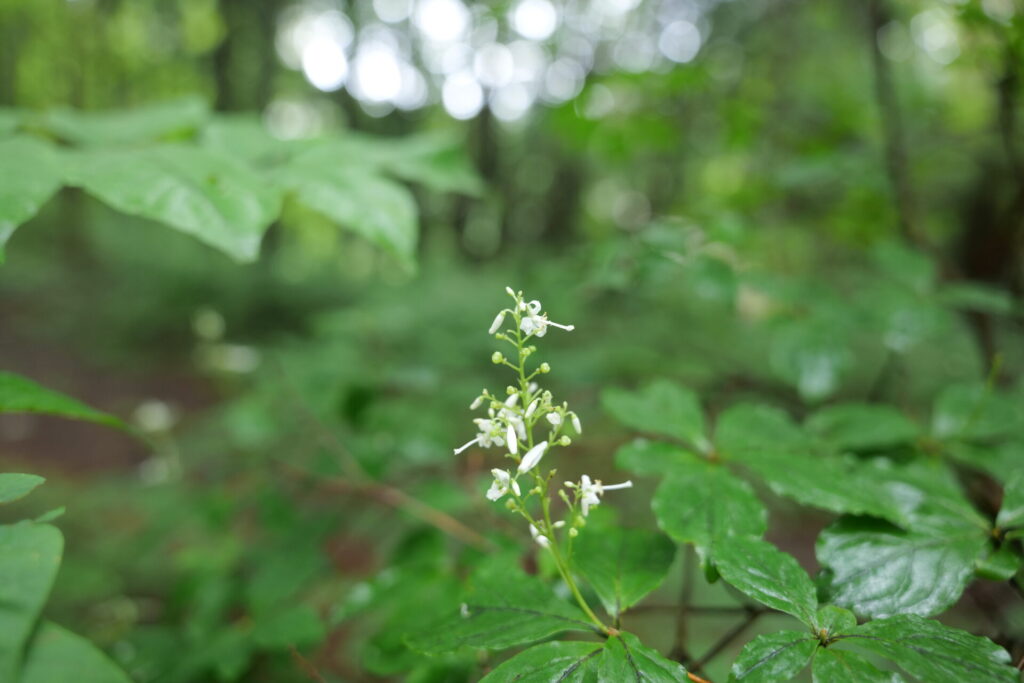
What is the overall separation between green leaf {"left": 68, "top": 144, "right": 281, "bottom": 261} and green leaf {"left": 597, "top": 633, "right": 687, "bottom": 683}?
2.88 feet

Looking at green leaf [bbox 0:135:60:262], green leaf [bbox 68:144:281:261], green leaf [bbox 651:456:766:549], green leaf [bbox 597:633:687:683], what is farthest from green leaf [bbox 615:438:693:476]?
green leaf [bbox 0:135:60:262]

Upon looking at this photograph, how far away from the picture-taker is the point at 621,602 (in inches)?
32.1

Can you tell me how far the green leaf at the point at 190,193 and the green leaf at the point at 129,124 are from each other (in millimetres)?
357

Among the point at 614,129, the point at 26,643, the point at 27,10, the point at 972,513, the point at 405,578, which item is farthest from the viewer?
the point at 27,10

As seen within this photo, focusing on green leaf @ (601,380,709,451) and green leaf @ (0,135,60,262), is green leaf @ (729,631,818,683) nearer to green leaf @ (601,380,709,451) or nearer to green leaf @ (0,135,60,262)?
green leaf @ (601,380,709,451)

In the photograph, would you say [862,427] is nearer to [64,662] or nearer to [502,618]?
[502,618]

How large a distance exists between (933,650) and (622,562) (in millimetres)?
416

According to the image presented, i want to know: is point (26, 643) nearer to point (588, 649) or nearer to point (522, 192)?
point (588, 649)

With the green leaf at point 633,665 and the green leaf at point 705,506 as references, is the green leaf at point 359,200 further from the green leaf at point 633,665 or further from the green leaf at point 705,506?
the green leaf at point 633,665

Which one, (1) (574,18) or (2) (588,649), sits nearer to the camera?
(2) (588,649)

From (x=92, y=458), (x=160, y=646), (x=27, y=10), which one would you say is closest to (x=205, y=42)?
(x=27, y=10)

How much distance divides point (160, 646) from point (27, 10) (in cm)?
1599

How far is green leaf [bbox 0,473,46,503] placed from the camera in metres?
0.71

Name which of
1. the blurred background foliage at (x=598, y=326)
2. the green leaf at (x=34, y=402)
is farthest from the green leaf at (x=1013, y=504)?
the green leaf at (x=34, y=402)
